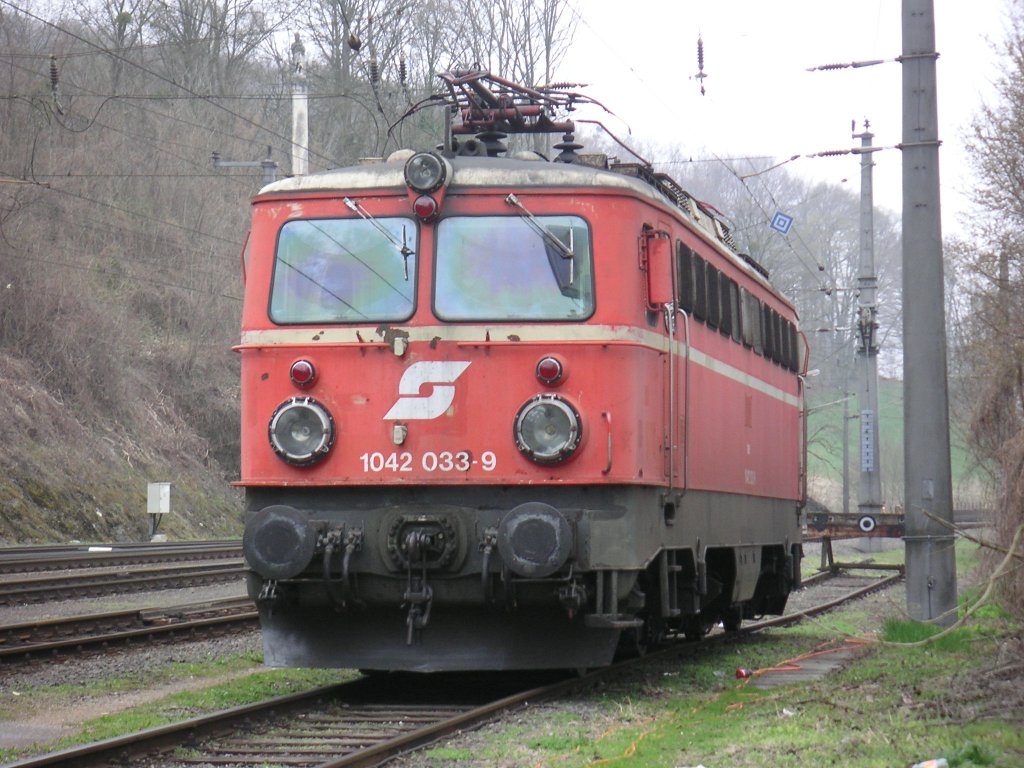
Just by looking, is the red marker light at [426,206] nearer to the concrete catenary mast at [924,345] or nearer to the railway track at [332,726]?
the railway track at [332,726]

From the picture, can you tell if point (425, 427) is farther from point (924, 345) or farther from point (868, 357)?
point (868, 357)

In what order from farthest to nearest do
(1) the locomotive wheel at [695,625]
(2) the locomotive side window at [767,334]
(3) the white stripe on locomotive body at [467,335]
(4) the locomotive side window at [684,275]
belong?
1. (2) the locomotive side window at [767,334]
2. (1) the locomotive wheel at [695,625]
3. (4) the locomotive side window at [684,275]
4. (3) the white stripe on locomotive body at [467,335]

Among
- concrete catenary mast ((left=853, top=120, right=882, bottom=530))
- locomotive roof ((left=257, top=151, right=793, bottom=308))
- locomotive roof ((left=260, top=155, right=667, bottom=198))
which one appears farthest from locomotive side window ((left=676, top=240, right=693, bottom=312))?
concrete catenary mast ((left=853, top=120, right=882, bottom=530))

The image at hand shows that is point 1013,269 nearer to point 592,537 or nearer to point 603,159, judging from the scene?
point 603,159

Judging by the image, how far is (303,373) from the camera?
9.55 m

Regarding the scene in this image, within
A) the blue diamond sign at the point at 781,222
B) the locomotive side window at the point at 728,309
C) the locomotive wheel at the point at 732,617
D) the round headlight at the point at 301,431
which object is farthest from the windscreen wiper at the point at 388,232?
the blue diamond sign at the point at 781,222

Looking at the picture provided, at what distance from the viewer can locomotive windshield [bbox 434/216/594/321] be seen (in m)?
9.55

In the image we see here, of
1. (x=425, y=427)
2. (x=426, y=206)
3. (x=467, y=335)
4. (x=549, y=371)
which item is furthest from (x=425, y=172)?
(x=425, y=427)

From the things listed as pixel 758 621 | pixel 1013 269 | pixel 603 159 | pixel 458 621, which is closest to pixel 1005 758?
pixel 458 621

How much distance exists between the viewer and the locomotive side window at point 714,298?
11.7 meters

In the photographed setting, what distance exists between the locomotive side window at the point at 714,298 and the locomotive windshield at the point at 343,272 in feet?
9.72

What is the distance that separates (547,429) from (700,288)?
2645 millimetres

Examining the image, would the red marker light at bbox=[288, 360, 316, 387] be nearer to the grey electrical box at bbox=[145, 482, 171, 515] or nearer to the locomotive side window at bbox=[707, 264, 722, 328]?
the locomotive side window at bbox=[707, 264, 722, 328]

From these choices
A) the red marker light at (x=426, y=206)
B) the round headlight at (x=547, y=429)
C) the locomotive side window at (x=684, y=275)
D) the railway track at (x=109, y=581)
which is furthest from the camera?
the railway track at (x=109, y=581)
